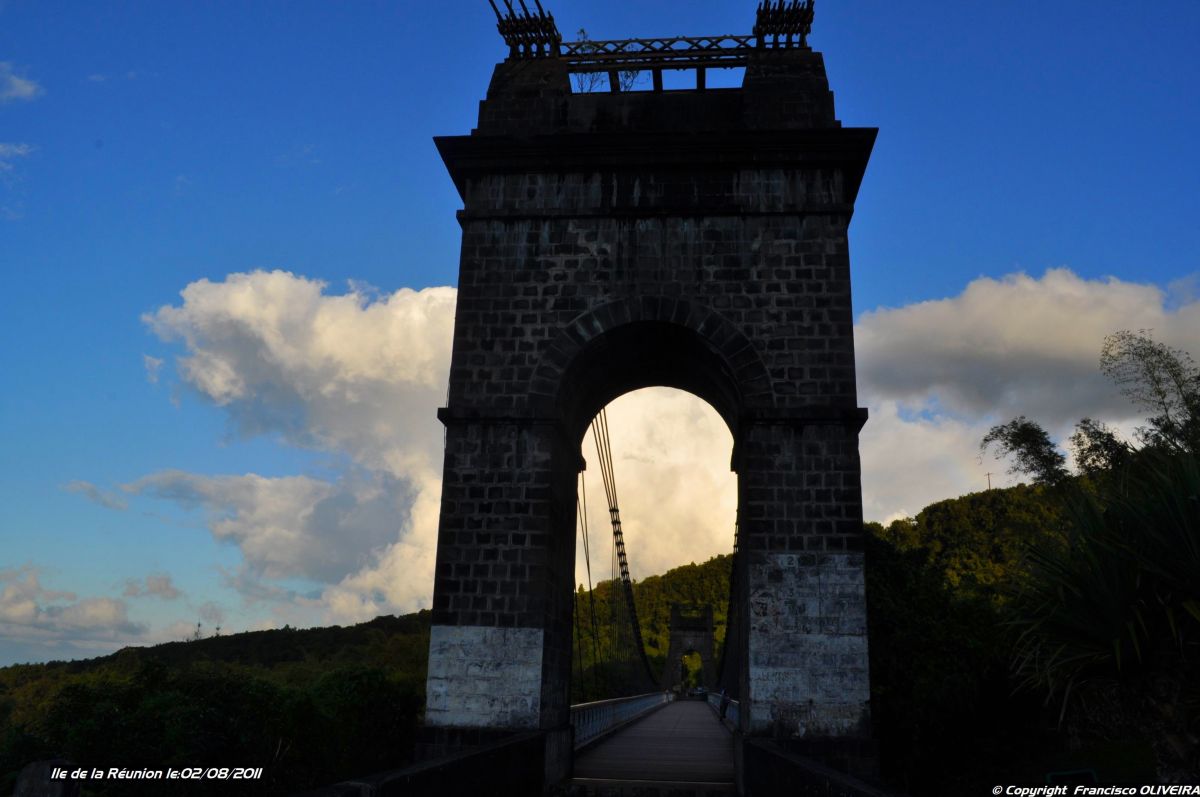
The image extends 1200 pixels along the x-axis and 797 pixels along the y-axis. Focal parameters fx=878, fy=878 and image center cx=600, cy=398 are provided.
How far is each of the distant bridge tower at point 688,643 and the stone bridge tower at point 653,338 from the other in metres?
73.8

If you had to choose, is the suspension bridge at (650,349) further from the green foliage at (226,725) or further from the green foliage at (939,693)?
the green foliage at (939,693)

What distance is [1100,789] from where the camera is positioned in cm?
600

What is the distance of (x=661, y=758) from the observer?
15352 millimetres

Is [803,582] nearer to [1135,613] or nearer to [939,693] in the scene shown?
[939,693]

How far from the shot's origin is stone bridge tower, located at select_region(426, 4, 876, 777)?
10.6m

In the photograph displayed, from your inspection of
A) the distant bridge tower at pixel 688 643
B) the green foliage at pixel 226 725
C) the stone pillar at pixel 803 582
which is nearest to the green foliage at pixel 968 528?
the stone pillar at pixel 803 582

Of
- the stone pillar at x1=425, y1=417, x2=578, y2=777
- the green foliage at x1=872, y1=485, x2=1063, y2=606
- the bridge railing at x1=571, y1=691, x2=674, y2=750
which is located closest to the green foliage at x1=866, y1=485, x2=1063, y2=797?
the bridge railing at x1=571, y1=691, x2=674, y2=750

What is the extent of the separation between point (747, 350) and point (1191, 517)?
18.8 ft

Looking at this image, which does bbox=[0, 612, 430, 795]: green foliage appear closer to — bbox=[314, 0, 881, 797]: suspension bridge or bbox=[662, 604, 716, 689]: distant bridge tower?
bbox=[314, 0, 881, 797]: suspension bridge

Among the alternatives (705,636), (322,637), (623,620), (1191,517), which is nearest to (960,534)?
(623,620)

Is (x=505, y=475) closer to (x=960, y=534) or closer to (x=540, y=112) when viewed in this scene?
(x=540, y=112)

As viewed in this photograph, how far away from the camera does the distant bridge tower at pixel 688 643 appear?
83250 mm

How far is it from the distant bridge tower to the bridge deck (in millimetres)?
62052

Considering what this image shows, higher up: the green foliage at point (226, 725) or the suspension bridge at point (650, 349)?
the suspension bridge at point (650, 349)
